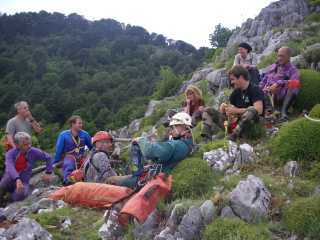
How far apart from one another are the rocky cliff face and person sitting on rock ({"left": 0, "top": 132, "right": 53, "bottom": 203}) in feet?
55.5

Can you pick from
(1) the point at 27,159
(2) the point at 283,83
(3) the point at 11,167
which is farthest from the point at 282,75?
(3) the point at 11,167

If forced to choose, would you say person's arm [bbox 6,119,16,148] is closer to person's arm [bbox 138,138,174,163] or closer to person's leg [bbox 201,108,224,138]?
person's leg [bbox 201,108,224,138]

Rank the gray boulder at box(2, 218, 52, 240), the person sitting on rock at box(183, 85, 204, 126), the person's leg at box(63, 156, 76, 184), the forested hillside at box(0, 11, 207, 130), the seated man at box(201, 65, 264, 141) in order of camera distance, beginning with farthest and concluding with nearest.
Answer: the forested hillside at box(0, 11, 207, 130)
the person sitting on rock at box(183, 85, 204, 126)
the person's leg at box(63, 156, 76, 184)
the seated man at box(201, 65, 264, 141)
the gray boulder at box(2, 218, 52, 240)

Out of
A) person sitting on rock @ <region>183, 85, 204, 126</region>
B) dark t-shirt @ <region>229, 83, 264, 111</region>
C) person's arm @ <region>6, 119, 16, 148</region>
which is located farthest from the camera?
person sitting on rock @ <region>183, 85, 204, 126</region>

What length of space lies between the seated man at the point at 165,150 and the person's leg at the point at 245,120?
116 centimetres

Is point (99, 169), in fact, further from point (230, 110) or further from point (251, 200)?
point (251, 200)

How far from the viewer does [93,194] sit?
22.9 ft

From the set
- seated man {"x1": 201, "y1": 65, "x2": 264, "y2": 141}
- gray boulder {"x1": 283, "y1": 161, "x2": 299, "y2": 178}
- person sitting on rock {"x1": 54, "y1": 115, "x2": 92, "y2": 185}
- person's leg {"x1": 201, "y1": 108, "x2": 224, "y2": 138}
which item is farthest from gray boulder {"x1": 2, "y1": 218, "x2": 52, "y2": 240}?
person's leg {"x1": 201, "y1": 108, "x2": 224, "y2": 138}

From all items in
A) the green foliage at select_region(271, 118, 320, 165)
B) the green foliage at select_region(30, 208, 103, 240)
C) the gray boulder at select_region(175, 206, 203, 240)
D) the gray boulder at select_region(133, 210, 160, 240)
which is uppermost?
the green foliage at select_region(271, 118, 320, 165)

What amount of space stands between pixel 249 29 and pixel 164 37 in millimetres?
101141

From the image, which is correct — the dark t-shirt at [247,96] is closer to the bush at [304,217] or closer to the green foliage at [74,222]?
the bush at [304,217]

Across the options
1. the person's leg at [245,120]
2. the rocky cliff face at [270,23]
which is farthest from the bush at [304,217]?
the rocky cliff face at [270,23]

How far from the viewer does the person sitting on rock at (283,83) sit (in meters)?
9.05

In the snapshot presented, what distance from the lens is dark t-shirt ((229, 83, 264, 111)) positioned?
7918 mm
